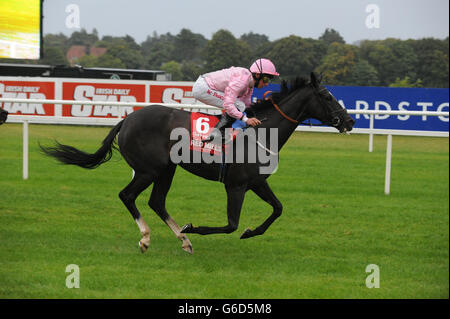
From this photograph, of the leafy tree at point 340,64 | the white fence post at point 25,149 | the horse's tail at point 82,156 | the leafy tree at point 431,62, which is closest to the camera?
the horse's tail at point 82,156

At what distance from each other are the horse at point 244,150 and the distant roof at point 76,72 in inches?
499

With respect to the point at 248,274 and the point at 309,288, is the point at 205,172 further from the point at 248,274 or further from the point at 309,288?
the point at 309,288

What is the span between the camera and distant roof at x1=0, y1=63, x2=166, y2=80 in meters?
17.6

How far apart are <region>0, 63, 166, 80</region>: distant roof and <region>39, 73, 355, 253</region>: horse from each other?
12672mm

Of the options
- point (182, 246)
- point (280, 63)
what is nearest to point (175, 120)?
point (182, 246)

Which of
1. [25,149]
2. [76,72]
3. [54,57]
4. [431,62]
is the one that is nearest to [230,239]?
[25,149]

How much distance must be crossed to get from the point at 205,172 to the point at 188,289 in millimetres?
1315

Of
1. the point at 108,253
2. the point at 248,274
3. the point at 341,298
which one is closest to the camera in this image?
the point at 341,298

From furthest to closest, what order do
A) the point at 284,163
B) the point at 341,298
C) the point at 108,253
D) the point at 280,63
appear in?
the point at 280,63
the point at 284,163
the point at 108,253
the point at 341,298

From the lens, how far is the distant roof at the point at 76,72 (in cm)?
1759

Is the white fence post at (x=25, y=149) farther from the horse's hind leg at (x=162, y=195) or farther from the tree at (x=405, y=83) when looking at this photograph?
the tree at (x=405, y=83)

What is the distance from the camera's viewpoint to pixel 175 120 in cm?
499

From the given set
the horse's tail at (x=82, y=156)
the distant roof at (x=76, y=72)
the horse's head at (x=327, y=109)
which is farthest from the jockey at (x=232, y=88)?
the distant roof at (x=76, y=72)

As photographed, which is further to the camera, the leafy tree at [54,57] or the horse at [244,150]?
the leafy tree at [54,57]
